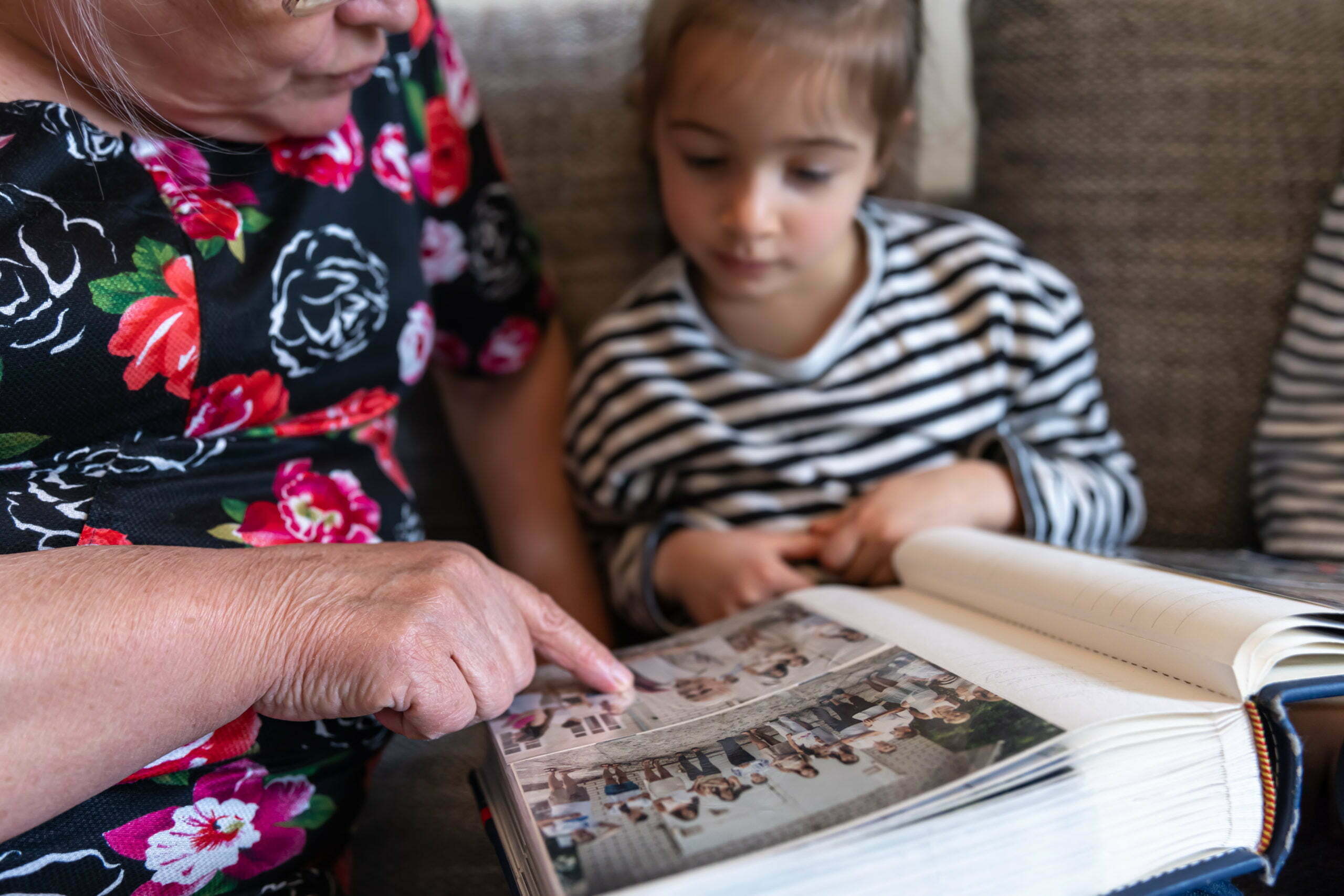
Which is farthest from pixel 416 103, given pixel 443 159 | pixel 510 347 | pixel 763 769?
pixel 763 769

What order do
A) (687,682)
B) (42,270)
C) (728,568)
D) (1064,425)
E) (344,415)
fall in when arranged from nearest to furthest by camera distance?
1. (42,270)
2. (687,682)
3. (344,415)
4. (728,568)
5. (1064,425)

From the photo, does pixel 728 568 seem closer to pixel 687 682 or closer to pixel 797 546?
pixel 797 546

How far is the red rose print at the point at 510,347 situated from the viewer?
3.36ft

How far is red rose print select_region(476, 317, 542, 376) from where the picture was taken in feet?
3.36

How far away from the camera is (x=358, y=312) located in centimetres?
75

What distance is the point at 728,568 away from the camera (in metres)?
0.90

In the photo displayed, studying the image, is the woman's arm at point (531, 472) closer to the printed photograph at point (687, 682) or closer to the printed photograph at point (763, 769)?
the printed photograph at point (687, 682)

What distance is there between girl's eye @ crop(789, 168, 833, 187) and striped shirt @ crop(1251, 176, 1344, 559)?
1.69ft

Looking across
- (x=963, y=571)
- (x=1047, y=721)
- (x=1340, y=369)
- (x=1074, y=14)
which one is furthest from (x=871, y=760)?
(x=1074, y=14)

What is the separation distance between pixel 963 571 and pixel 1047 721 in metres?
0.28


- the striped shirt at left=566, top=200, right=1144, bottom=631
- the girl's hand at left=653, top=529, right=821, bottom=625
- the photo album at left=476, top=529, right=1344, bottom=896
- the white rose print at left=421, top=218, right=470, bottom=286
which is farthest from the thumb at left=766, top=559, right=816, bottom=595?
the white rose print at left=421, top=218, right=470, bottom=286

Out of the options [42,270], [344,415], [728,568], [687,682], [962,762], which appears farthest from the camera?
[728,568]

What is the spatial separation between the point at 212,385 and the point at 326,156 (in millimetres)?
218

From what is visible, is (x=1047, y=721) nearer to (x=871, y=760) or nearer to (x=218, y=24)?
(x=871, y=760)
